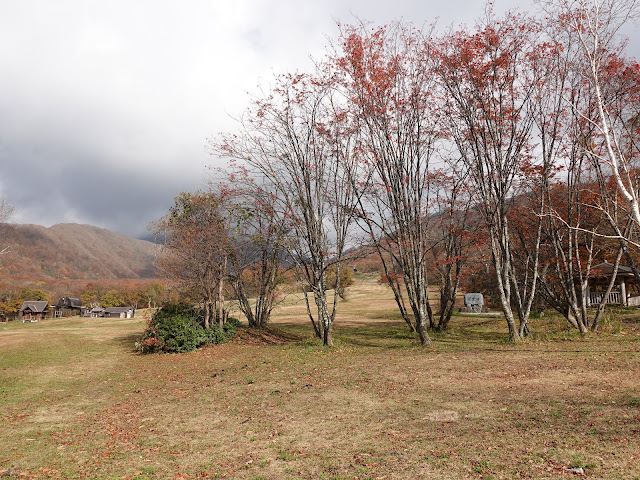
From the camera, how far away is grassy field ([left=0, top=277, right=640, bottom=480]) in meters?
4.72

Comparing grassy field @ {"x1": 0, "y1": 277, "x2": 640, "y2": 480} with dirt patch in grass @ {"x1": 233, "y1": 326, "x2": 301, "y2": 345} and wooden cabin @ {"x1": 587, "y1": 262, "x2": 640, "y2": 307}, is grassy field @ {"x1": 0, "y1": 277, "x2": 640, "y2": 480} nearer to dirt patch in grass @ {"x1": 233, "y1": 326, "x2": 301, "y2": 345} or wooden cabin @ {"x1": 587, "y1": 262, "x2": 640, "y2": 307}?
dirt patch in grass @ {"x1": 233, "y1": 326, "x2": 301, "y2": 345}

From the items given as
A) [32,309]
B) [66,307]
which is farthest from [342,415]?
[66,307]

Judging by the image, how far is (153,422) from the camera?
23.5ft

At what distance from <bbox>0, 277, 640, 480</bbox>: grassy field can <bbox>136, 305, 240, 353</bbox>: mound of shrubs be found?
2.43 m

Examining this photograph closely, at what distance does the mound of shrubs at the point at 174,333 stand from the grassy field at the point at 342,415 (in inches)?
95.7

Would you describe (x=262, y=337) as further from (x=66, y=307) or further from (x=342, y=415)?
(x=66, y=307)

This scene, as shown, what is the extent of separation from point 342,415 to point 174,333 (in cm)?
1134

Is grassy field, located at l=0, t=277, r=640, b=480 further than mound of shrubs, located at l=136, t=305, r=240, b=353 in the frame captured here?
No

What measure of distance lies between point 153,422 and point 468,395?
573 centimetres

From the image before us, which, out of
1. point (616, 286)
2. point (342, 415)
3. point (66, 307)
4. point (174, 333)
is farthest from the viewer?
point (66, 307)

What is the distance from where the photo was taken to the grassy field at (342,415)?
4723 mm

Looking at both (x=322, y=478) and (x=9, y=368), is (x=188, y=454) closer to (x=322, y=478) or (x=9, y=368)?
(x=322, y=478)

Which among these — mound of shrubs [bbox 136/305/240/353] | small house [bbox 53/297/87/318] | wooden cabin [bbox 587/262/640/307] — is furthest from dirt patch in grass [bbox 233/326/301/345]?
small house [bbox 53/297/87/318]

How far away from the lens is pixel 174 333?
16234 mm
